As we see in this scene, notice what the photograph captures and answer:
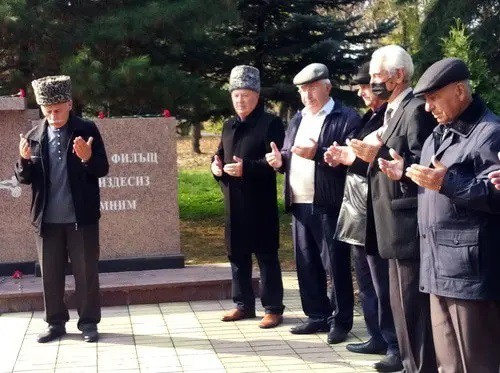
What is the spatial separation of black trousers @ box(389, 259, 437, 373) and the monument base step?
10.6ft

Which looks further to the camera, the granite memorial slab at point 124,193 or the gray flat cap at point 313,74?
the granite memorial slab at point 124,193

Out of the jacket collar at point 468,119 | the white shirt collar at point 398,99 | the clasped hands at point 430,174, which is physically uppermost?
the white shirt collar at point 398,99

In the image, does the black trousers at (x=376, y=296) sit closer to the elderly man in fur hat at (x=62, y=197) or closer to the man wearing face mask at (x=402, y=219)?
the man wearing face mask at (x=402, y=219)

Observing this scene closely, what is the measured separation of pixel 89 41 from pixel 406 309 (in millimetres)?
7411

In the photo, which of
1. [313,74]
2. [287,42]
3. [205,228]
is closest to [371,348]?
[313,74]

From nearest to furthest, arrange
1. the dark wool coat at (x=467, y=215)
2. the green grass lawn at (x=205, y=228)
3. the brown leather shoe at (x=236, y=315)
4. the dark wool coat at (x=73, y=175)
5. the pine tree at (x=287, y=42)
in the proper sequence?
the dark wool coat at (x=467, y=215) < the dark wool coat at (x=73, y=175) < the brown leather shoe at (x=236, y=315) < the green grass lawn at (x=205, y=228) < the pine tree at (x=287, y=42)

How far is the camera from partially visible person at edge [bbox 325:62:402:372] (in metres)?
5.73

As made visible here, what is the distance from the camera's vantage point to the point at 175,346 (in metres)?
6.75

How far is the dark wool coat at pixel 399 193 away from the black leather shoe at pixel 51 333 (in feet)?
9.30

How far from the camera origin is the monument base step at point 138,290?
8070mm

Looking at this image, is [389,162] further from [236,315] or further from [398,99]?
[236,315]

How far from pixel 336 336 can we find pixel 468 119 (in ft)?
8.76

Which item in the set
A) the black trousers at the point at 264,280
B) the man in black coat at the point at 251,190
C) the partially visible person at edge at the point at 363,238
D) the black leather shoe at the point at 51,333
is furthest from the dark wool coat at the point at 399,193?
the black leather shoe at the point at 51,333

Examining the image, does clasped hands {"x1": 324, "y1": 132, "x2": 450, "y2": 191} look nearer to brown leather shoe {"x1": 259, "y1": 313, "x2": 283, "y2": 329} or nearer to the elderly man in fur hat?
brown leather shoe {"x1": 259, "y1": 313, "x2": 283, "y2": 329}
